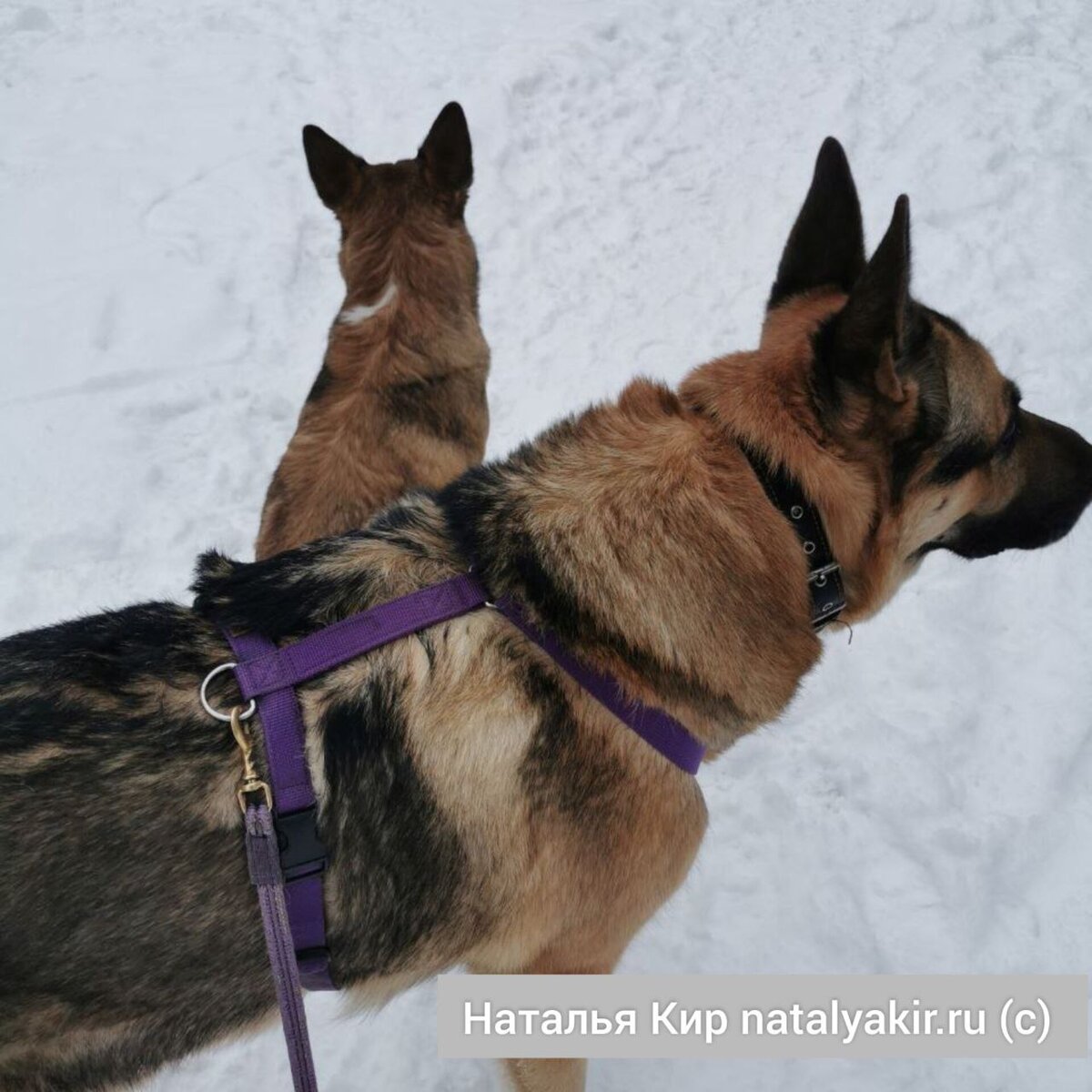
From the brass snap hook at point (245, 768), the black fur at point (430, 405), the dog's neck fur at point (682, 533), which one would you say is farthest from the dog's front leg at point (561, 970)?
the black fur at point (430, 405)

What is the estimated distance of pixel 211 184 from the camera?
666cm

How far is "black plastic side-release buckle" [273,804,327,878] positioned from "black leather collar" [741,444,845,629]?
4.11ft

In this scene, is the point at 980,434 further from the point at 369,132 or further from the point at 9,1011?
the point at 369,132

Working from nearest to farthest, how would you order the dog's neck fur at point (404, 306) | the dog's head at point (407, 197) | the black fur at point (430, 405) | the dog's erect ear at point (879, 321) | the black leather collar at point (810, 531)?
the dog's erect ear at point (879, 321) → the black leather collar at point (810, 531) → the black fur at point (430, 405) → the dog's neck fur at point (404, 306) → the dog's head at point (407, 197)

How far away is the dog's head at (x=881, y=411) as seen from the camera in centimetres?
206

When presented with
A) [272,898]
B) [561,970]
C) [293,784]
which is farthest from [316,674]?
[561,970]

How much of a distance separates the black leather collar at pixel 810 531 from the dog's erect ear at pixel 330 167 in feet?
10.9

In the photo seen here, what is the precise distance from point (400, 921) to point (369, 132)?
6.52 m

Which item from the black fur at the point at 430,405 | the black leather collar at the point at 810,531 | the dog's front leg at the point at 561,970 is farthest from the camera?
the black fur at the point at 430,405

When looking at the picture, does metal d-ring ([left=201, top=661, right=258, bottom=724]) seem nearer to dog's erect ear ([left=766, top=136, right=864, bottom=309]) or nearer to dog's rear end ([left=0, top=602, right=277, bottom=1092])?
dog's rear end ([left=0, top=602, right=277, bottom=1092])

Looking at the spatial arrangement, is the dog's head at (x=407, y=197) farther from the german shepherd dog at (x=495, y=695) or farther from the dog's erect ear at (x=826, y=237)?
the german shepherd dog at (x=495, y=695)

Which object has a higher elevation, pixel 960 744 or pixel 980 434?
pixel 980 434

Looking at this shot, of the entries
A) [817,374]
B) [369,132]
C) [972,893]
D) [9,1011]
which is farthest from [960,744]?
[369,132]

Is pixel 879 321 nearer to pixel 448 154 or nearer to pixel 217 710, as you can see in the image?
pixel 217 710
